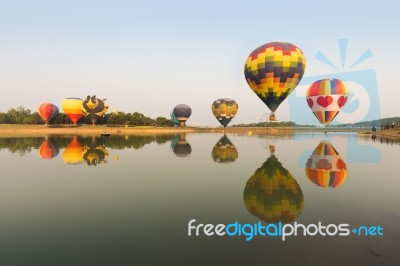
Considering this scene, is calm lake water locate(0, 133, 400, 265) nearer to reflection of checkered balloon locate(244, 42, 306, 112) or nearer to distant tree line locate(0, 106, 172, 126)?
reflection of checkered balloon locate(244, 42, 306, 112)

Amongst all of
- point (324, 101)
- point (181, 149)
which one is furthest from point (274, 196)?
point (324, 101)

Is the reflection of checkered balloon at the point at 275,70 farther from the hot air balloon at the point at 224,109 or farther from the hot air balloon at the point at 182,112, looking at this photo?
the hot air balloon at the point at 182,112

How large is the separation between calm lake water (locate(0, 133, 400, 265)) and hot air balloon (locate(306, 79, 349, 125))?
44014mm

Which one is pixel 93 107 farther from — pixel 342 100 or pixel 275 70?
pixel 342 100

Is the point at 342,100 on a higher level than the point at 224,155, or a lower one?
higher

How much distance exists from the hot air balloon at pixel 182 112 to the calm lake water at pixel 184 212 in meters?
106

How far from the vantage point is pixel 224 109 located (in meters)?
94.2

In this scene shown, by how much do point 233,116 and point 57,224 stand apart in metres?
92.3

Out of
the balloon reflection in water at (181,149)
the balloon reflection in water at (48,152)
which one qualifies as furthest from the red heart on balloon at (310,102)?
the balloon reflection in water at (48,152)

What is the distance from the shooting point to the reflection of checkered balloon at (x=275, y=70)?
4244 cm

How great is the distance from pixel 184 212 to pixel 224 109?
286 feet

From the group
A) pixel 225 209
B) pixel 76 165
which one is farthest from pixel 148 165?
pixel 225 209

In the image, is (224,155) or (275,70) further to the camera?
(275,70)

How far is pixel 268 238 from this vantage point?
623cm
